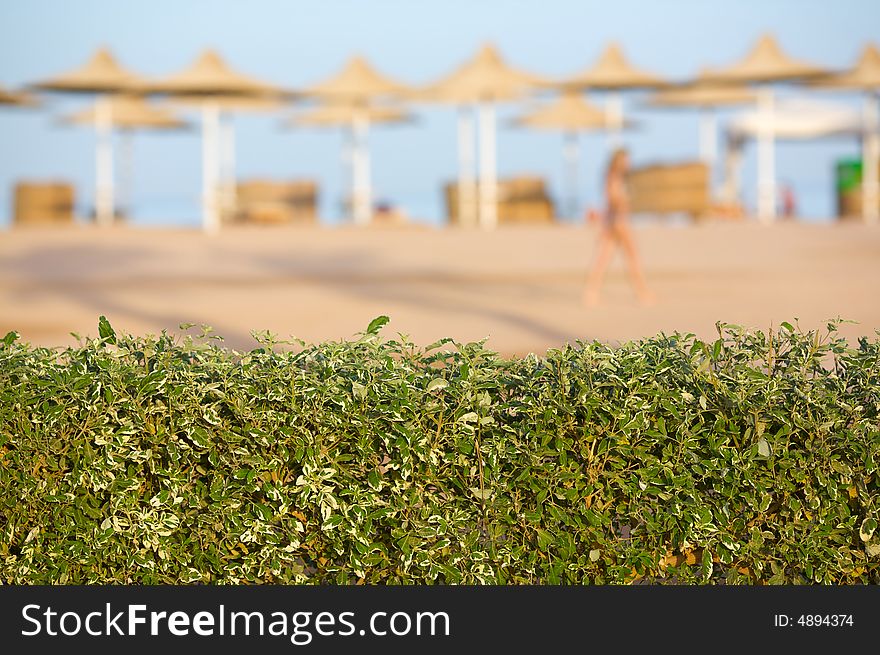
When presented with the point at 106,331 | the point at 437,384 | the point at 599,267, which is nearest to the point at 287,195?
the point at 599,267

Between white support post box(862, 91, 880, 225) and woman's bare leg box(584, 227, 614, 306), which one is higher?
white support post box(862, 91, 880, 225)

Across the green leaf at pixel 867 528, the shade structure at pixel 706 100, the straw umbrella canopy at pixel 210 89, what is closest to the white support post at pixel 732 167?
the shade structure at pixel 706 100

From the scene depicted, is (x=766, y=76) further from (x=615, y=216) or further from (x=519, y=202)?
(x=615, y=216)

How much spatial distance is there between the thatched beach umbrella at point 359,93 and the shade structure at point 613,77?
3.37 metres

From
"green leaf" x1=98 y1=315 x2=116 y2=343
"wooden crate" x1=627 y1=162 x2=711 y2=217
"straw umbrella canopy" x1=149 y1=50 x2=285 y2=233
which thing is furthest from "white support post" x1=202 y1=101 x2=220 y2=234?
"green leaf" x1=98 y1=315 x2=116 y2=343

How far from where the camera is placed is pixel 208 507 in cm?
300

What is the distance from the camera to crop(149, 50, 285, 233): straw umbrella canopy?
19.6 m

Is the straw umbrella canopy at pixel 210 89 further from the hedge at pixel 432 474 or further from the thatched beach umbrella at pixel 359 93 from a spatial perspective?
the hedge at pixel 432 474

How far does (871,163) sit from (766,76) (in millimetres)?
3649

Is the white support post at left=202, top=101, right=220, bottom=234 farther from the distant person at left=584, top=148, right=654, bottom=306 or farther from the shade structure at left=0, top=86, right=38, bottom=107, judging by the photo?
the distant person at left=584, top=148, right=654, bottom=306

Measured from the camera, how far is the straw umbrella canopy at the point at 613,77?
67.7 feet

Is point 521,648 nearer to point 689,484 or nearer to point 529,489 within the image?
point 529,489

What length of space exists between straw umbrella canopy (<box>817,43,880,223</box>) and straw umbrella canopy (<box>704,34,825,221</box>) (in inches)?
31.5

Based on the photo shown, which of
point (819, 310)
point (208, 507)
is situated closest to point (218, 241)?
point (819, 310)
